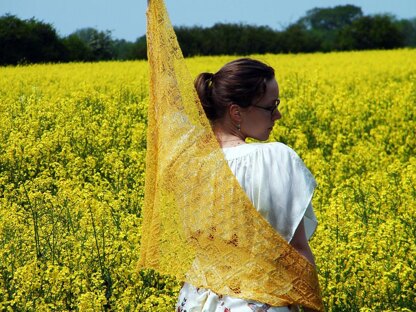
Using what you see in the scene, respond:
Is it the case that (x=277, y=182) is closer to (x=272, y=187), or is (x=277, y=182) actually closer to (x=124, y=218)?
(x=272, y=187)

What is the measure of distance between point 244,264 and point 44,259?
3229 mm

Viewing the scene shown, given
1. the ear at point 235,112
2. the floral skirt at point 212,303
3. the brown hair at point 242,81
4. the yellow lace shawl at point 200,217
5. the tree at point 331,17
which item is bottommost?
the tree at point 331,17

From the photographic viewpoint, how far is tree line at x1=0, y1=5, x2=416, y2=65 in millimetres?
33312

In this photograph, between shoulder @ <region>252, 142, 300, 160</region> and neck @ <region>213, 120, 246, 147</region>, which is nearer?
shoulder @ <region>252, 142, 300, 160</region>

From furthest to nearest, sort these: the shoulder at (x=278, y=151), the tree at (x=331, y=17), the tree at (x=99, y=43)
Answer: the tree at (x=331, y=17) < the tree at (x=99, y=43) < the shoulder at (x=278, y=151)

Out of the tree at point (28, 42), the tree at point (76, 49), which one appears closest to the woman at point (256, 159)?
the tree at point (28, 42)

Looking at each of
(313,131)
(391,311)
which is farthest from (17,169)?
(391,311)

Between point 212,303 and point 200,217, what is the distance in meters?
0.26

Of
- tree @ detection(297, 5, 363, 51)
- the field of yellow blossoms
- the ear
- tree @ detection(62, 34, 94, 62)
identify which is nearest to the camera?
the ear

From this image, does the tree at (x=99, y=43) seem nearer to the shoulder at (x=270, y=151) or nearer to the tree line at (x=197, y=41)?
the tree line at (x=197, y=41)

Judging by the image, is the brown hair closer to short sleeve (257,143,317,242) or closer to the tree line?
short sleeve (257,143,317,242)

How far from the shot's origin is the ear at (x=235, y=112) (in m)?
2.60

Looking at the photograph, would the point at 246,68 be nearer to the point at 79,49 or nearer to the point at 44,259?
the point at 44,259

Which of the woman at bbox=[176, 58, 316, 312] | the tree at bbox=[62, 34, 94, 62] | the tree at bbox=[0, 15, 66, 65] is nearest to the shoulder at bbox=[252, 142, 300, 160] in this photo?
the woman at bbox=[176, 58, 316, 312]
